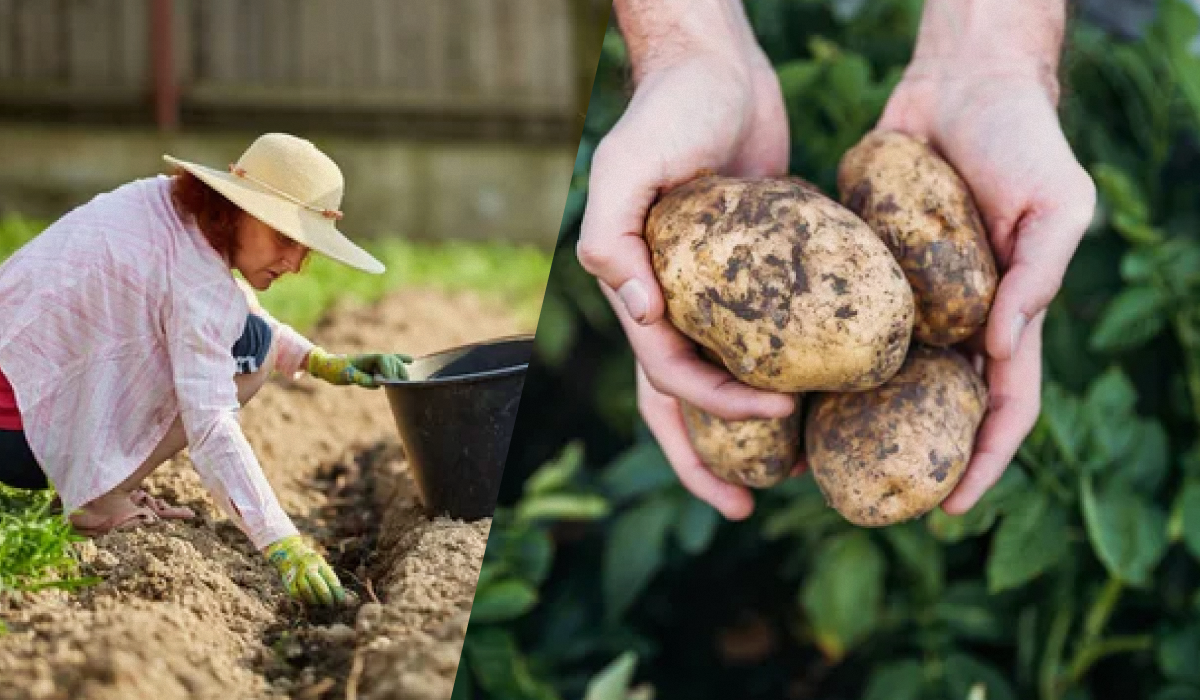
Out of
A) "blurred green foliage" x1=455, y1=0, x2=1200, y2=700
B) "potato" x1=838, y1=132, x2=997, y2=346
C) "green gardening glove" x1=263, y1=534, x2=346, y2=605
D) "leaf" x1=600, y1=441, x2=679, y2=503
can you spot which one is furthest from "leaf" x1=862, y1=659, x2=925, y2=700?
"green gardening glove" x1=263, y1=534, x2=346, y2=605

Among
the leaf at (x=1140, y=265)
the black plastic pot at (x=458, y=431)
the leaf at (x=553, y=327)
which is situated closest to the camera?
the black plastic pot at (x=458, y=431)

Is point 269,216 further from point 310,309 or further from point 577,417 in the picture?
point 577,417

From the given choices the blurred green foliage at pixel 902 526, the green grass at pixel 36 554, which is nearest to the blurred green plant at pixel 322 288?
the green grass at pixel 36 554

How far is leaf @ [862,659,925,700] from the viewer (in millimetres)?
2188

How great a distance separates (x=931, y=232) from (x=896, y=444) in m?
0.27

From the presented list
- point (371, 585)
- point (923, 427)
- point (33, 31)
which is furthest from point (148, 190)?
point (33, 31)

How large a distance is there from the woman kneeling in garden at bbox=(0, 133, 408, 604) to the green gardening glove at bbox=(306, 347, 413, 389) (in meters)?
0.09

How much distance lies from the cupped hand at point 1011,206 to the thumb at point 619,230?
44 centimetres

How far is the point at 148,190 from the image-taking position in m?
1.00

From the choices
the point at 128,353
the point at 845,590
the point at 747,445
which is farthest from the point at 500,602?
the point at 128,353

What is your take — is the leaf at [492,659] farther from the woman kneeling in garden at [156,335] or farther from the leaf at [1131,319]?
the leaf at [1131,319]

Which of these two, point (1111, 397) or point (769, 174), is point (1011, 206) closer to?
point (769, 174)

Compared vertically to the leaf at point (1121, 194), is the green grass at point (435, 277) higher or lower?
lower

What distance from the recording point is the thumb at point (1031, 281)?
1.49 metres
